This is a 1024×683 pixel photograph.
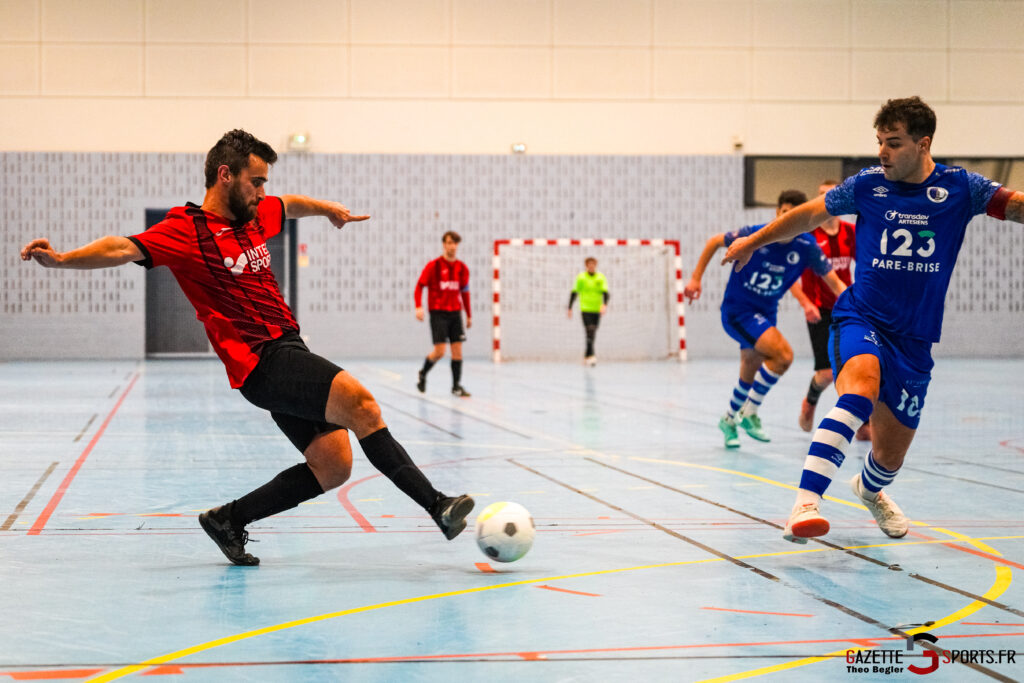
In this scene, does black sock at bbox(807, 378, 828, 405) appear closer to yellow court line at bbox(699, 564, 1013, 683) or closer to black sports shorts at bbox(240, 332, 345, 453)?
yellow court line at bbox(699, 564, 1013, 683)

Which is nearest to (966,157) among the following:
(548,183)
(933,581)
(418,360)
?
(548,183)

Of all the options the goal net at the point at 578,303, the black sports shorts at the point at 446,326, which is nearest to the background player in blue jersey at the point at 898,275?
the black sports shorts at the point at 446,326

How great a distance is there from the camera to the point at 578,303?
82.5ft

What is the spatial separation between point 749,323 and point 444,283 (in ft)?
21.0

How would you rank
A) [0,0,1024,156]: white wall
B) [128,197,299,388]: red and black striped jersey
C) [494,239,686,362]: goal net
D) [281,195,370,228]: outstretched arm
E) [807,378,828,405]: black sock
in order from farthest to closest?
[494,239,686,362]: goal net → [0,0,1024,156]: white wall → [807,378,828,405]: black sock → [281,195,370,228]: outstretched arm → [128,197,299,388]: red and black striped jersey

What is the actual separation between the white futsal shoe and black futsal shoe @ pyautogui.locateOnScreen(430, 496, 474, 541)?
2095 mm

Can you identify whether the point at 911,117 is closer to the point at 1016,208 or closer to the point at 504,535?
the point at 1016,208

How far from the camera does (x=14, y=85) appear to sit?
2362 cm

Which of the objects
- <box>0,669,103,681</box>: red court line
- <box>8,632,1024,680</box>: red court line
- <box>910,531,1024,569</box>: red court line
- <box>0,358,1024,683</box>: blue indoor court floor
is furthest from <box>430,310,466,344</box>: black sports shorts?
<box>0,669,103,681</box>: red court line

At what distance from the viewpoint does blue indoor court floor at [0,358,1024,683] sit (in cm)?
361

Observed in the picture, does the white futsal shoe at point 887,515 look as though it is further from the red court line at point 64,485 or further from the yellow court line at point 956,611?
the red court line at point 64,485

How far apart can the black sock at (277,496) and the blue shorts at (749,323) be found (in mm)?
5323

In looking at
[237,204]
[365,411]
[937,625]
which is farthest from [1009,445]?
[237,204]

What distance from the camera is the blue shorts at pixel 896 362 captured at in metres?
5.21
